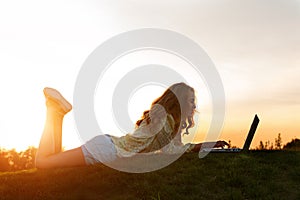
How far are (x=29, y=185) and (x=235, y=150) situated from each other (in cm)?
699

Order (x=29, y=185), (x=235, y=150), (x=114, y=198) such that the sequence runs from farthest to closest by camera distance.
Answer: (x=235, y=150), (x=29, y=185), (x=114, y=198)

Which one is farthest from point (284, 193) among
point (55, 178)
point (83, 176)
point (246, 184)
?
point (55, 178)

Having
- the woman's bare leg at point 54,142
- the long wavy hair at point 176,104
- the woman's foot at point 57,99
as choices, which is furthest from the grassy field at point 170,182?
the woman's foot at point 57,99

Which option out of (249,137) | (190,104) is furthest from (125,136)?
(249,137)

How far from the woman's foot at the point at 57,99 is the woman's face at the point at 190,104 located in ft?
10.9

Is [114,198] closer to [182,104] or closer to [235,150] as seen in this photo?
[182,104]

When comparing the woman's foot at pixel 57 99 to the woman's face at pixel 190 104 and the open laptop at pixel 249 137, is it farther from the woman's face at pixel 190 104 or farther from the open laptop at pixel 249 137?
the open laptop at pixel 249 137

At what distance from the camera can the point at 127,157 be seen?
12.4m

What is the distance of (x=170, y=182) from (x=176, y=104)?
2206 mm

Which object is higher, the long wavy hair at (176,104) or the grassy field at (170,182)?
the long wavy hair at (176,104)

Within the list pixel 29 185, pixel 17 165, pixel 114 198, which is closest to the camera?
pixel 114 198

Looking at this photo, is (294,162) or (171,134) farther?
(294,162)

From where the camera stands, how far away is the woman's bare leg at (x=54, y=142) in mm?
12133

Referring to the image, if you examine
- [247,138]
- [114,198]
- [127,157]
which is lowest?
[114,198]
